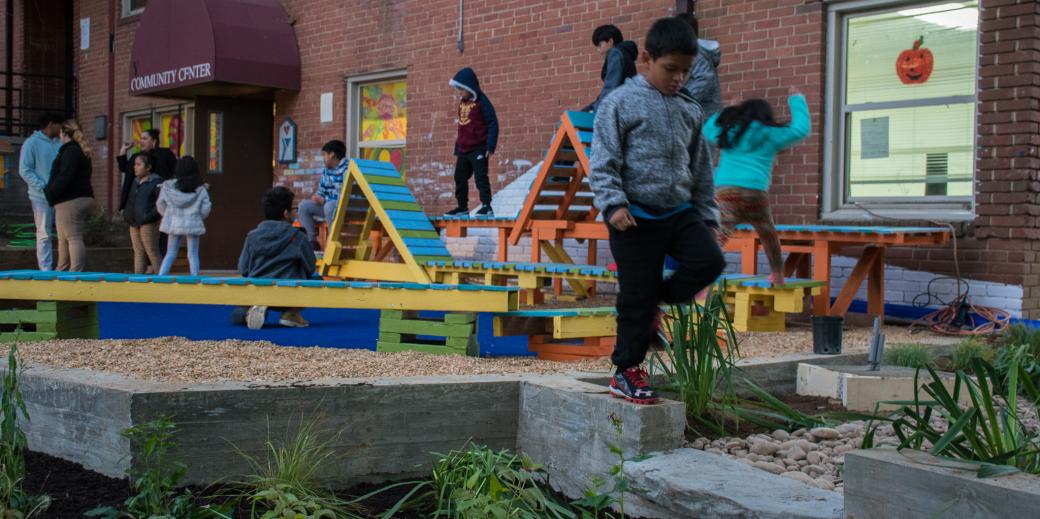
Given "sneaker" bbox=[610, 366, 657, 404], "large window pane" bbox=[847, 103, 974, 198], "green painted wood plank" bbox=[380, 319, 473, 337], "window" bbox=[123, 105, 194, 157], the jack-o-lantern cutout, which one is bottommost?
"sneaker" bbox=[610, 366, 657, 404]

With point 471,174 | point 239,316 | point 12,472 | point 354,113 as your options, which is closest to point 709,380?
point 12,472

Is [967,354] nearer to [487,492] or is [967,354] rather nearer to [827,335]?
[827,335]

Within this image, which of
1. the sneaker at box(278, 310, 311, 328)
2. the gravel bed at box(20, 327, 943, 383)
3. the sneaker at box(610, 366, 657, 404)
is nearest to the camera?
the sneaker at box(610, 366, 657, 404)

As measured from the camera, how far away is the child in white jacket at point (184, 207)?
10.4 meters

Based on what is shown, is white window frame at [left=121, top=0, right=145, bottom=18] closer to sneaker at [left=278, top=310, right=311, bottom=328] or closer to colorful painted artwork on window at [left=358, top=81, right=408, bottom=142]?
colorful painted artwork on window at [left=358, top=81, right=408, bottom=142]

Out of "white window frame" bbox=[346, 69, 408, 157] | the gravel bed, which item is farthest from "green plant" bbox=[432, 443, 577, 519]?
"white window frame" bbox=[346, 69, 408, 157]

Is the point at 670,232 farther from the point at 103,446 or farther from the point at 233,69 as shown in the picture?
the point at 233,69

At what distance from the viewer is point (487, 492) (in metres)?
3.36

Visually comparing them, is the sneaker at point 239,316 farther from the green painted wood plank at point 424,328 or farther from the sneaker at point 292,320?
the green painted wood plank at point 424,328

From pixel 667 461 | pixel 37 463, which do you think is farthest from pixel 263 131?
pixel 667 461

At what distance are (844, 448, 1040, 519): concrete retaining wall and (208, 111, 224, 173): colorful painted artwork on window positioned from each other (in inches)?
503

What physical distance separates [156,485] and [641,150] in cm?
209

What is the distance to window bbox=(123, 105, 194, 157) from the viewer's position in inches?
622

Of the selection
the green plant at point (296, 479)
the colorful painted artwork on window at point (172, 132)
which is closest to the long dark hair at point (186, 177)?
the colorful painted artwork on window at point (172, 132)
